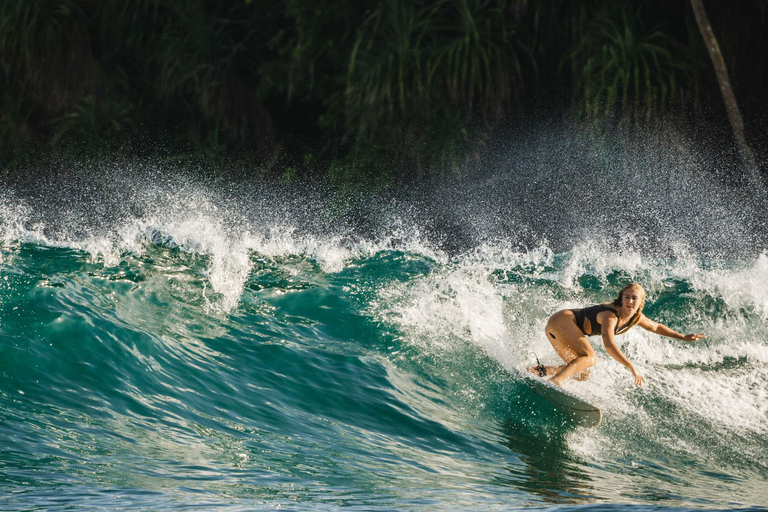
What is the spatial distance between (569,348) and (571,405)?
2.56 feet

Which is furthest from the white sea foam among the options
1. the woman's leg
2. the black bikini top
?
the black bikini top

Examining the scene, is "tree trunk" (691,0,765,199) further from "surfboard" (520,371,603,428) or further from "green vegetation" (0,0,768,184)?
"surfboard" (520,371,603,428)

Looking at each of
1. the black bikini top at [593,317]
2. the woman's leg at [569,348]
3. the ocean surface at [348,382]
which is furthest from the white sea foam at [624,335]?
the black bikini top at [593,317]

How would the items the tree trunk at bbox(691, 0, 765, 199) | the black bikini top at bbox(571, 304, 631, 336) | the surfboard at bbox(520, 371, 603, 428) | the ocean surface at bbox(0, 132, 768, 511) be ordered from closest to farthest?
the ocean surface at bbox(0, 132, 768, 511) → the surfboard at bbox(520, 371, 603, 428) → the black bikini top at bbox(571, 304, 631, 336) → the tree trunk at bbox(691, 0, 765, 199)

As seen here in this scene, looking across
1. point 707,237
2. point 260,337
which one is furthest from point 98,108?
point 707,237

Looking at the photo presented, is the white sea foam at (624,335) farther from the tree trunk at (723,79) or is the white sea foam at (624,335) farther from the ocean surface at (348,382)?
the tree trunk at (723,79)

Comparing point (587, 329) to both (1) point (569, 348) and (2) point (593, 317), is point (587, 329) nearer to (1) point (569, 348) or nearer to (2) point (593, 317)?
(2) point (593, 317)

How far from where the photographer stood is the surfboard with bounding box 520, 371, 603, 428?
5855 millimetres

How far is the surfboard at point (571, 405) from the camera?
5855mm

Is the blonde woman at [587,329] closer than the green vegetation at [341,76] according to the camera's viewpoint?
Yes

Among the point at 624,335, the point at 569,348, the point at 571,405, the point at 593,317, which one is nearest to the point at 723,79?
the point at 624,335

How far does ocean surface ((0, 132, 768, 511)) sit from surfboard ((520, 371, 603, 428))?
119mm

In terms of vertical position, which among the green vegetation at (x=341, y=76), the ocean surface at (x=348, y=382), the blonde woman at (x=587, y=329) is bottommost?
the ocean surface at (x=348, y=382)

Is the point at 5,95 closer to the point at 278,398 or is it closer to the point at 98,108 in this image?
the point at 98,108
